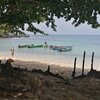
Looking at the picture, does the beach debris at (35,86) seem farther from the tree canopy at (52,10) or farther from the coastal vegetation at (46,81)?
the tree canopy at (52,10)

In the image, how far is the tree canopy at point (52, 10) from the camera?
40.5ft

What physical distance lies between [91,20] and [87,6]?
72 cm

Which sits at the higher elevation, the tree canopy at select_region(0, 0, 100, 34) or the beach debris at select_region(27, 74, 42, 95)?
the tree canopy at select_region(0, 0, 100, 34)

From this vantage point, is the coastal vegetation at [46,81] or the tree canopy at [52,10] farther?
the tree canopy at [52,10]

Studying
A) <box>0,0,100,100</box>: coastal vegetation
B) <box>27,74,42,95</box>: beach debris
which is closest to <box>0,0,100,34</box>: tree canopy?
<box>0,0,100,100</box>: coastal vegetation

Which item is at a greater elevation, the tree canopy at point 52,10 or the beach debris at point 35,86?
the tree canopy at point 52,10

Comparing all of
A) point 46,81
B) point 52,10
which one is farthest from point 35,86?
point 52,10

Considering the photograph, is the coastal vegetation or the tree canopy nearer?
the coastal vegetation

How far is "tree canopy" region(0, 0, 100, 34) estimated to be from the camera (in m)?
12.4

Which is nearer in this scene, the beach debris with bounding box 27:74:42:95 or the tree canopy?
the beach debris with bounding box 27:74:42:95

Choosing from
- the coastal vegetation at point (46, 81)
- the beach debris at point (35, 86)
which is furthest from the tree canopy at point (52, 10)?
the beach debris at point (35, 86)

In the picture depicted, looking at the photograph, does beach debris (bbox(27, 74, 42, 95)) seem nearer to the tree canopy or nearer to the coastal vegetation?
the coastal vegetation

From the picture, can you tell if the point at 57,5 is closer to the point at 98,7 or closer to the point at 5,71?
the point at 98,7

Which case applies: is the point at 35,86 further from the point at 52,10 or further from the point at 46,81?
the point at 52,10
